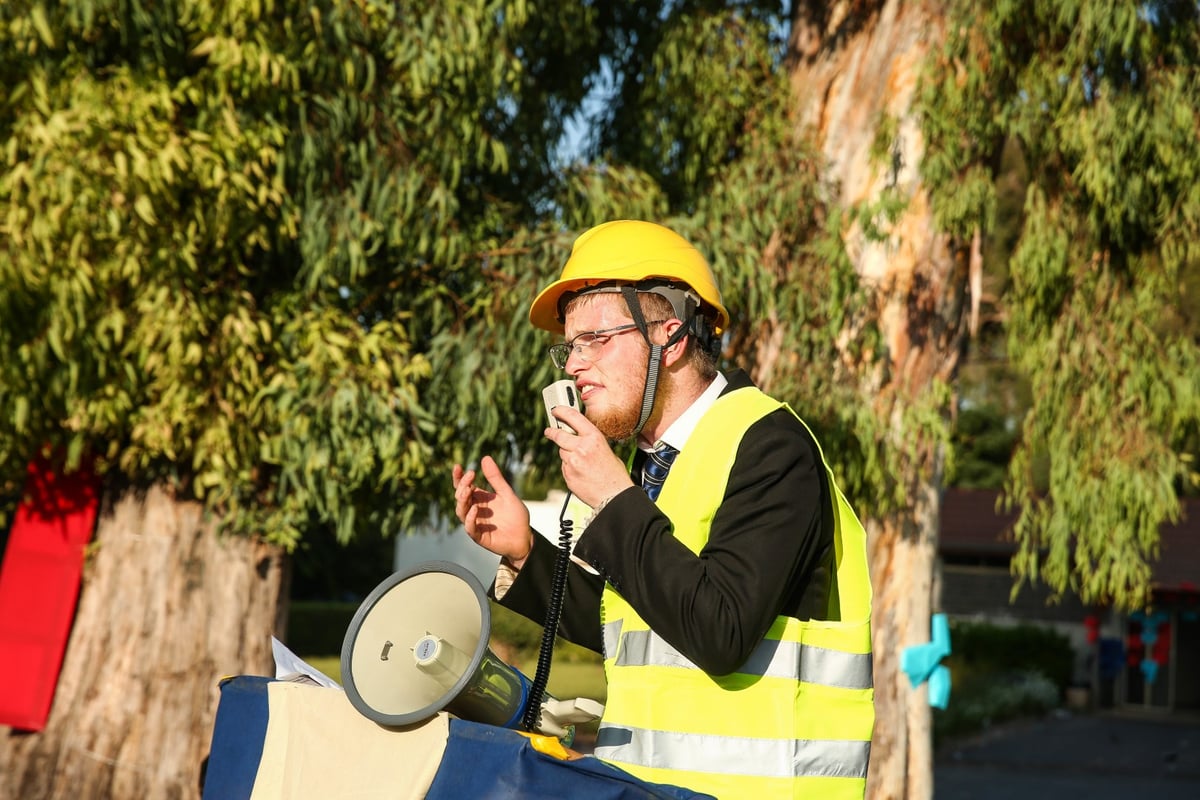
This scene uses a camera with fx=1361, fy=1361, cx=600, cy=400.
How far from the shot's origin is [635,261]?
114 inches

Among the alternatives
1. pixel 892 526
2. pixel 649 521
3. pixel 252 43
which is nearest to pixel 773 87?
pixel 892 526

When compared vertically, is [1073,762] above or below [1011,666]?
below

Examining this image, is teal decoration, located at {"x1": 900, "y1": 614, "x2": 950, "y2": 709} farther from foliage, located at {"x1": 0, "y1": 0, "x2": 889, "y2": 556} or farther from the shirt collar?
the shirt collar

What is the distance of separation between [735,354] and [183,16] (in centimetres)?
370

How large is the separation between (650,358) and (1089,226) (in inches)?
260

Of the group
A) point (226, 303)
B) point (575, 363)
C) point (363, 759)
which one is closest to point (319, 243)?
point (226, 303)

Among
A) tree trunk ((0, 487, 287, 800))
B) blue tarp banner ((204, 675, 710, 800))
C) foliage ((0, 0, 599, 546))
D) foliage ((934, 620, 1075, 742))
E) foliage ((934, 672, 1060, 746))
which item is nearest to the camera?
blue tarp banner ((204, 675, 710, 800))

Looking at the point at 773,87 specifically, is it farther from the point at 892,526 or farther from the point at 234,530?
the point at 234,530

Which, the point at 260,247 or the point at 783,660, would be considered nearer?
the point at 783,660

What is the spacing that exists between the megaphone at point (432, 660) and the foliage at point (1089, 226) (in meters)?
6.02

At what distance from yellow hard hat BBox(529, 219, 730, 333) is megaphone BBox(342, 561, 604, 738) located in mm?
721

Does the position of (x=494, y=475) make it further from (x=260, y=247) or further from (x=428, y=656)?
(x=260, y=247)

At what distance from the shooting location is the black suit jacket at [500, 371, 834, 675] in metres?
2.34

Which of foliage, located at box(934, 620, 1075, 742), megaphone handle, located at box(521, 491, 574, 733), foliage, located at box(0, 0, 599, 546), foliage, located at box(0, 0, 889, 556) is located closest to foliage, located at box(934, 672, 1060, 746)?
foliage, located at box(934, 620, 1075, 742)
